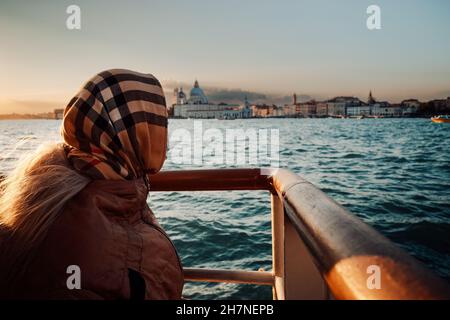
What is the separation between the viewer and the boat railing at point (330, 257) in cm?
30

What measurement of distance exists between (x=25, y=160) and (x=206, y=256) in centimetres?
337

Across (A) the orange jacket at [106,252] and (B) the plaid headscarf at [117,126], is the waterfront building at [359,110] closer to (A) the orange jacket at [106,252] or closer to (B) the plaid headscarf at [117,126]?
(B) the plaid headscarf at [117,126]

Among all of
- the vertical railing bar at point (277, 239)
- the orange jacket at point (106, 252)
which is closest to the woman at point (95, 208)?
the orange jacket at point (106, 252)

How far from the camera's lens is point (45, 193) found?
0.50m

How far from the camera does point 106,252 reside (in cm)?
50

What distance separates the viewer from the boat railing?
0.97ft

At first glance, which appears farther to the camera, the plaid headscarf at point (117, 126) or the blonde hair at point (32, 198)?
the plaid headscarf at point (117, 126)

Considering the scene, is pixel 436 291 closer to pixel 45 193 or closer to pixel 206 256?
pixel 45 193

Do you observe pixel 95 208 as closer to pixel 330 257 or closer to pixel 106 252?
pixel 106 252

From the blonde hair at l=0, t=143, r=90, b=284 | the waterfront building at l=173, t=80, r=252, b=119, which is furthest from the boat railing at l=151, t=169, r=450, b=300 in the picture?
the waterfront building at l=173, t=80, r=252, b=119

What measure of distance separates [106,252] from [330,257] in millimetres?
348

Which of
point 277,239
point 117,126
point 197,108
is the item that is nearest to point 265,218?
point 277,239

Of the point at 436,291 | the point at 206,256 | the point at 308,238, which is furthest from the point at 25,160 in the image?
the point at 206,256

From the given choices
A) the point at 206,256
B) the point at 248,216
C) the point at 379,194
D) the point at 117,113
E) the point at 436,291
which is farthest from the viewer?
the point at 379,194
